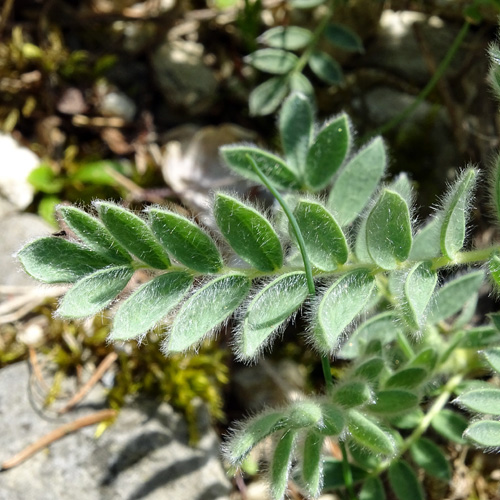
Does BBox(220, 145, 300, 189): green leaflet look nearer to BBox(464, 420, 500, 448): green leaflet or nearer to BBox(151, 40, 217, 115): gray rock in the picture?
BBox(464, 420, 500, 448): green leaflet

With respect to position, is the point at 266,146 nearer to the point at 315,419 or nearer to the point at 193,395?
the point at 193,395

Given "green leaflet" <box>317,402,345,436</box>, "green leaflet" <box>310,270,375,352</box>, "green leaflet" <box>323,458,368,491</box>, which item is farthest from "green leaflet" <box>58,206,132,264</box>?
"green leaflet" <box>323,458,368,491</box>

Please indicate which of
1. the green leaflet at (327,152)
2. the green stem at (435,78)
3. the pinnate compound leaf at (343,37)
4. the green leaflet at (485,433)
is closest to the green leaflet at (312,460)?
the green leaflet at (485,433)

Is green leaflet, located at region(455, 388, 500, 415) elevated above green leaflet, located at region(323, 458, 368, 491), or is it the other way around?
green leaflet, located at region(455, 388, 500, 415)

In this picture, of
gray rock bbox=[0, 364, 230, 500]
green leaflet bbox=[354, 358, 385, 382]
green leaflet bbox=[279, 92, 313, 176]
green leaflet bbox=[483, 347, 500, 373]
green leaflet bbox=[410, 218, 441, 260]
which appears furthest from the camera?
gray rock bbox=[0, 364, 230, 500]

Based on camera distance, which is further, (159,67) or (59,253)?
(159,67)

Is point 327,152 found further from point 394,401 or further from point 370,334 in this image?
point 394,401

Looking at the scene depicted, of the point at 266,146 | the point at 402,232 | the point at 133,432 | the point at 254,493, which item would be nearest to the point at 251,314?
the point at 402,232

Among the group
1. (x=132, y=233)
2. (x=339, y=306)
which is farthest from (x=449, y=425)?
(x=132, y=233)
